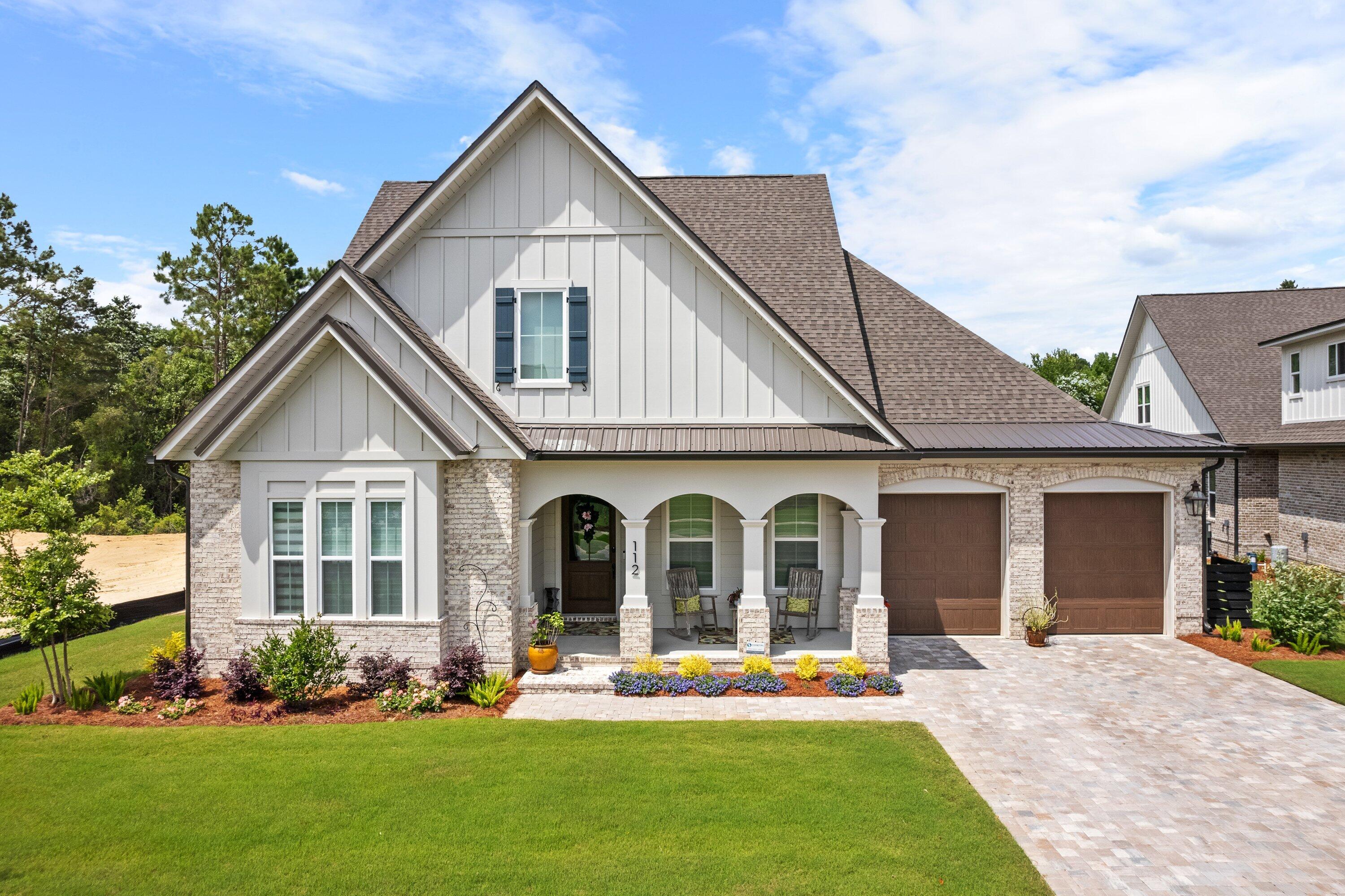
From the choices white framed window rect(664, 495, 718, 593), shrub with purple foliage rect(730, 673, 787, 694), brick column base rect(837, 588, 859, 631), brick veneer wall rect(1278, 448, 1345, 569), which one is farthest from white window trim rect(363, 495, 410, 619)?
brick veneer wall rect(1278, 448, 1345, 569)

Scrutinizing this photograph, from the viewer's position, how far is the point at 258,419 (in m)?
10.8

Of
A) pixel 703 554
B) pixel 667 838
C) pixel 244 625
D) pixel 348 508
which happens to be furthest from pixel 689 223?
pixel 667 838

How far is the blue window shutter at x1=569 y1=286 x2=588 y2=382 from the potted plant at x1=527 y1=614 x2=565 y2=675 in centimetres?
405

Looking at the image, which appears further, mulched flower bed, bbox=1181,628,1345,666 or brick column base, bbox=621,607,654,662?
mulched flower bed, bbox=1181,628,1345,666

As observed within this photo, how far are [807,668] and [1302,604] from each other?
959 centimetres

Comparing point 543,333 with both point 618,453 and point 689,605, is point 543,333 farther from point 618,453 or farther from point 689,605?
point 689,605

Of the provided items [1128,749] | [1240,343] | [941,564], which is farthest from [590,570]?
[1240,343]

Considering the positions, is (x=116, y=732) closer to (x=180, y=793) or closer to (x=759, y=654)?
(x=180, y=793)

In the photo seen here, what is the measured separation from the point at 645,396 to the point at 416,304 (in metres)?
4.20

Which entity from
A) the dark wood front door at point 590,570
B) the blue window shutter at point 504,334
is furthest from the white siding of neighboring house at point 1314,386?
the blue window shutter at point 504,334

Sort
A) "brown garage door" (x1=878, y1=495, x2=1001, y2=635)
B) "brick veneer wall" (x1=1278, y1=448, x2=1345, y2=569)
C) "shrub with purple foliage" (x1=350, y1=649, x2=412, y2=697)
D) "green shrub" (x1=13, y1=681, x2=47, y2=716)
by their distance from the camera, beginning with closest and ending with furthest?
"green shrub" (x1=13, y1=681, x2=47, y2=716) < "shrub with purple foliage" (x1=350, y1=649, x2=412, y2=697) < "brown garage door" (x1=878, y1=495, x2=1001, y2=635) < "brick veneer wall" (x1=1278, y1=448, x2=1345, y2=569)

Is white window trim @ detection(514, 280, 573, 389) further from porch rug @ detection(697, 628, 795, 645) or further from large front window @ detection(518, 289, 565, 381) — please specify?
porch rug @ detection(697, 628, 795, 645)

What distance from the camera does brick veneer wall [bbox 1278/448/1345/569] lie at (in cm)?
1873

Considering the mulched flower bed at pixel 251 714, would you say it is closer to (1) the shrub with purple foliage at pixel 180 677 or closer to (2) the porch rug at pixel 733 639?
(1) the shrub with purple foliage at pixel 180 677
